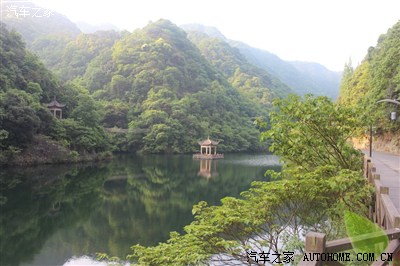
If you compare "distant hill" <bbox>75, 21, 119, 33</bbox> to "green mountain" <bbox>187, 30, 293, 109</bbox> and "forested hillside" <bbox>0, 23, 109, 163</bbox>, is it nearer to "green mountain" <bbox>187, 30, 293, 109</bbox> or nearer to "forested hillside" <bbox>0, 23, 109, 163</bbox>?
"green mountain" <bbox>187, 30, 293, 109</bbox>

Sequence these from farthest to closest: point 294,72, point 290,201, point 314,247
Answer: point 294,72 → point 290,201 → point 314,247

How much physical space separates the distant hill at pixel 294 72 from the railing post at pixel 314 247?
92744 mm

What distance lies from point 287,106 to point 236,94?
183 feet

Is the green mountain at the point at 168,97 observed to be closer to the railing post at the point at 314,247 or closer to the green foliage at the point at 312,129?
the green foliage at the point at 312,129

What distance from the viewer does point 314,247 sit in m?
1.75

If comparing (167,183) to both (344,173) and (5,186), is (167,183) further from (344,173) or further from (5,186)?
(344,173)

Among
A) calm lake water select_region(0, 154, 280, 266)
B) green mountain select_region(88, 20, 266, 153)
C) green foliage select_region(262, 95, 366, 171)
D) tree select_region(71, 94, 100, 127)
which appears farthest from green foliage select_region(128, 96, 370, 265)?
green mountain select_region(88, 20, 266, 153)

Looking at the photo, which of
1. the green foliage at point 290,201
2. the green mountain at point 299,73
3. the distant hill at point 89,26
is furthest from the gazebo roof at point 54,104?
the distant hill at point 89,26

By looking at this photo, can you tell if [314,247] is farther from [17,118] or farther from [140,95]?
[140,95]

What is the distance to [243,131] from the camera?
49.8 metres

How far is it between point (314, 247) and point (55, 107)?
30373mm

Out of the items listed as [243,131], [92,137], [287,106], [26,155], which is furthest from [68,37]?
[287,106]

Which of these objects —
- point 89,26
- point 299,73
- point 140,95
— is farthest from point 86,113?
point 299,73

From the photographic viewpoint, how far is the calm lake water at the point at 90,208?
929 centimetres
